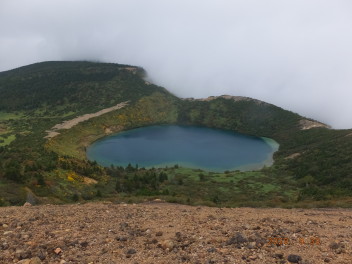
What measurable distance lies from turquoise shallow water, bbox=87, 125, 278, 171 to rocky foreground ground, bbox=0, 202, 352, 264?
65.7 metres

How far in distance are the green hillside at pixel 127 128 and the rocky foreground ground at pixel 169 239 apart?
29.5 ft

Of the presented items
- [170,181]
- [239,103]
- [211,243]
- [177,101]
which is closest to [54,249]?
[211,243]

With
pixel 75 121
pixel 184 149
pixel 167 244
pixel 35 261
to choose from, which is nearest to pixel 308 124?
pixel 184 149

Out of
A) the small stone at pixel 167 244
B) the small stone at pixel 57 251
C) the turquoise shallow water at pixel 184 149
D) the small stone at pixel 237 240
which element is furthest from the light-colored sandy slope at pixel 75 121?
the small stone at pixel 237 240

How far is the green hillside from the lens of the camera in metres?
34.8

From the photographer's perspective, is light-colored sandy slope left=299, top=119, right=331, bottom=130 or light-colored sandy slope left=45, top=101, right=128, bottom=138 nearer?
light-colored sandy slope left=45, top=101, right=128, bottom=138

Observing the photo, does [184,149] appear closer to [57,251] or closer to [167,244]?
[167,244]

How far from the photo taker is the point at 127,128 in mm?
129500

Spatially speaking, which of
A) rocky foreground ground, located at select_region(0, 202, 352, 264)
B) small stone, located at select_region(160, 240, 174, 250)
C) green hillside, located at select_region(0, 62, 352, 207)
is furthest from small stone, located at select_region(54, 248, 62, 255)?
green hillside, located at select_region(0, 62, 352, 207)

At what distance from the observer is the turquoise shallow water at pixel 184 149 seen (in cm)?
8438

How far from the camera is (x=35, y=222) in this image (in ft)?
44.1

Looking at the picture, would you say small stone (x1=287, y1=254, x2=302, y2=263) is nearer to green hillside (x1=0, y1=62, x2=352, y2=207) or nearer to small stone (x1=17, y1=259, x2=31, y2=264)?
small stone (x1=17, y1=259, x2=31, y2=264)

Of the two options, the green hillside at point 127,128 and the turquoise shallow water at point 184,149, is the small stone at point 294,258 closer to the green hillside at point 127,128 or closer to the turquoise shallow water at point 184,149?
the green hillside at point 127,128

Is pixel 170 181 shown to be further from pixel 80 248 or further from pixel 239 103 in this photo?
pixel 239 103
